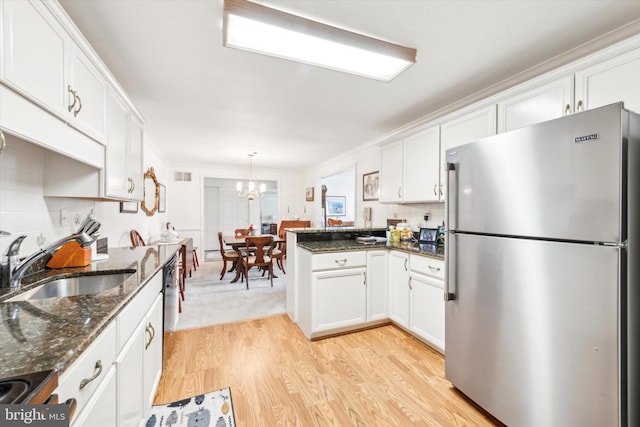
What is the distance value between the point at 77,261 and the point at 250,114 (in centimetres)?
220

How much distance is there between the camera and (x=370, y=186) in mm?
4426

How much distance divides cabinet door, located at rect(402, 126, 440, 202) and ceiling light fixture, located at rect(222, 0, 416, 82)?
0.86m

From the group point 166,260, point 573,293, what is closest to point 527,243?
point 573,293

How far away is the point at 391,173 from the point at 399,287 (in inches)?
53.8

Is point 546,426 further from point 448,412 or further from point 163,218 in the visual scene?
point 163,218

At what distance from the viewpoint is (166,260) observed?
2.00 m

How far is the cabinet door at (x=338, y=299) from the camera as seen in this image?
8.21 feet

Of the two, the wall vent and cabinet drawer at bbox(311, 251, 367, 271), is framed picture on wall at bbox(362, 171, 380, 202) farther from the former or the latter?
the wall vent

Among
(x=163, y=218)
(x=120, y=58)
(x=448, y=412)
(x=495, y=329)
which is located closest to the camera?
(x=495, y=329)

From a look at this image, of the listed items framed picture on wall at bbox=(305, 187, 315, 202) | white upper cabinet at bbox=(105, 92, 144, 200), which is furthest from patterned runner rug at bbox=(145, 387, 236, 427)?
framed picture on wall at bbox=(305, 187, 315, 202)

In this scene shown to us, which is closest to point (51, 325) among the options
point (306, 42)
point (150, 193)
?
point (306, 42)

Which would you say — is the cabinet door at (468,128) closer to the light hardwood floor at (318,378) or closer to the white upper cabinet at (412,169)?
the white upper cabinet at (412,169)

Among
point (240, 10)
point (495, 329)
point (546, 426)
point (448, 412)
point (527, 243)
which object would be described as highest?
point (240, 10)

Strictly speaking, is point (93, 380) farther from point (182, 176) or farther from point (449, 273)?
point (182, 176)
